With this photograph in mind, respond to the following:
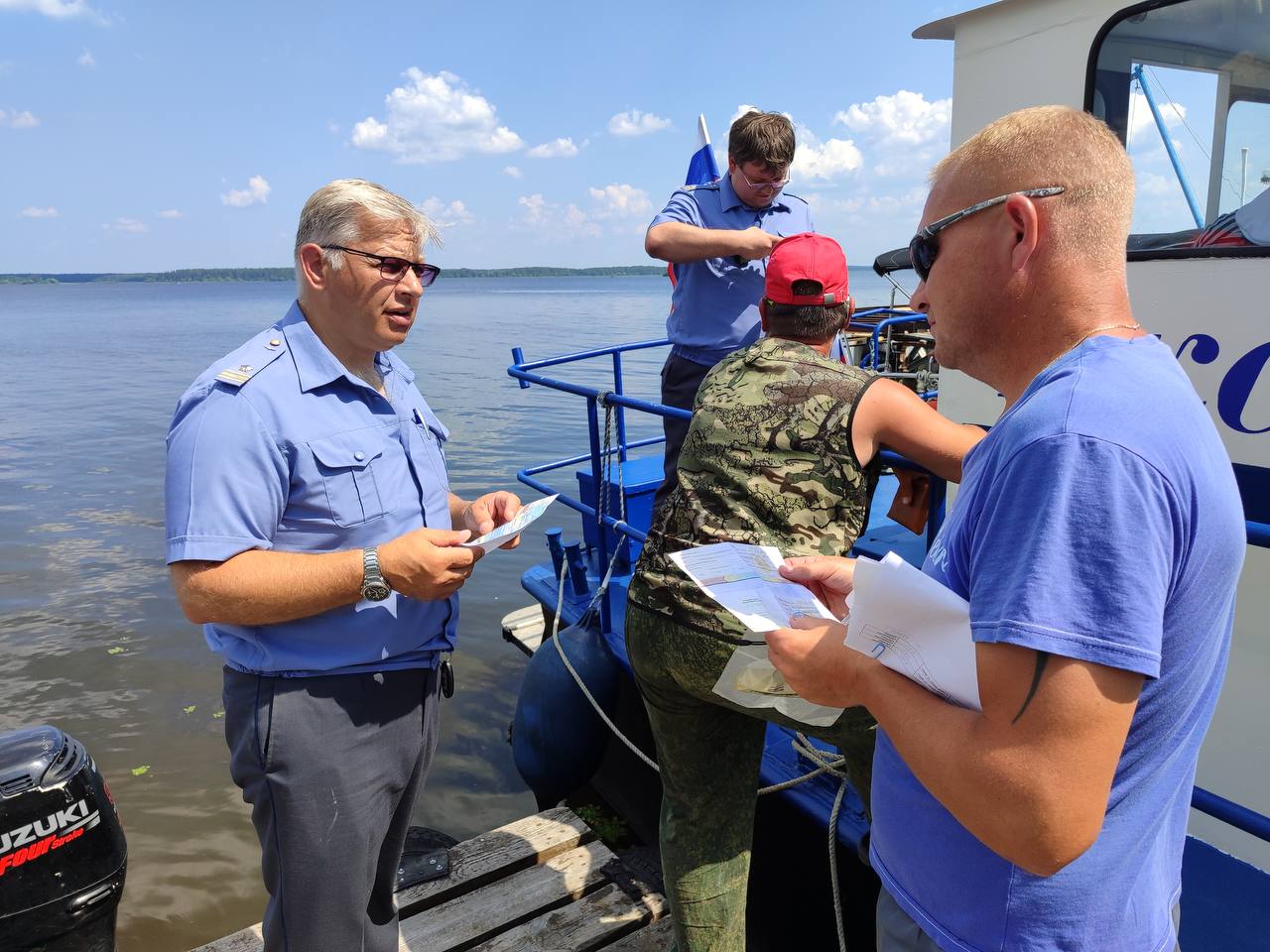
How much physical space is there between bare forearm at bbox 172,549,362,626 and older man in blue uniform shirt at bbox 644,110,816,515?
178 cm

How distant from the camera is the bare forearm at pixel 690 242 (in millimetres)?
3439

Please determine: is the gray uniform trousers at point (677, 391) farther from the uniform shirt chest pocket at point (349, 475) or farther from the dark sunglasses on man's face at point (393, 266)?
the uniform shirt chest pocket at point (349, 475)

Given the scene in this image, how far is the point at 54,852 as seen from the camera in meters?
2.21

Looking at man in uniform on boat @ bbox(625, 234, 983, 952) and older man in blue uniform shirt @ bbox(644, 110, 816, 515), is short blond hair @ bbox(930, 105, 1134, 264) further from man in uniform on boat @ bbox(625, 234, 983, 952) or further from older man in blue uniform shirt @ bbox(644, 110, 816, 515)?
older man in blue uniform shirt @ bbox(644, 110, 816, 515)

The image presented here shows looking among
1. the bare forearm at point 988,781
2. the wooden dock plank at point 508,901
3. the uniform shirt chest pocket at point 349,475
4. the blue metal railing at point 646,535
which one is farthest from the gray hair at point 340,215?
the wooden dock plank at point 508,901

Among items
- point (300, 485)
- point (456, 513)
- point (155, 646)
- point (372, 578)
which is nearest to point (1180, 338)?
point (456, 513)

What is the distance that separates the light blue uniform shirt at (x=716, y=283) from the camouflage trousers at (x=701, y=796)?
186cm

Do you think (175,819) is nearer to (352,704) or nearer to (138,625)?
(138,625)

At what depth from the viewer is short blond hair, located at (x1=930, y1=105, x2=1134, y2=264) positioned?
1060 mm

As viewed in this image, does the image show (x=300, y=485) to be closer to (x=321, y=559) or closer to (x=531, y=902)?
(x=321, y=559)

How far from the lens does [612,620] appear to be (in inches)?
159

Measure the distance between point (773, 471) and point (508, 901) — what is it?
1.96m

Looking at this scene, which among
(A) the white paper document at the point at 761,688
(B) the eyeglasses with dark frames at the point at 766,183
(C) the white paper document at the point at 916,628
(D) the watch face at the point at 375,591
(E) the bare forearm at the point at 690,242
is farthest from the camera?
(B) the eyeglasses with dark frames at the point at 766,183

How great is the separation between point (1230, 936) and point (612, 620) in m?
2.51
